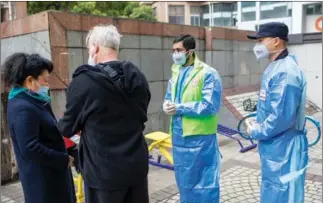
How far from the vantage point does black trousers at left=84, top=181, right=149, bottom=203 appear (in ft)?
5.87

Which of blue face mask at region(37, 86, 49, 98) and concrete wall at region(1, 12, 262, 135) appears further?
concrete wall at region(1, 12, 262, 135)

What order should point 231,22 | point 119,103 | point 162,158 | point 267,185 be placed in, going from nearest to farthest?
point 119,103, point 267,185, point 162,158, point 231,22

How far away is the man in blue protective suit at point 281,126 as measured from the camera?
2.15 m

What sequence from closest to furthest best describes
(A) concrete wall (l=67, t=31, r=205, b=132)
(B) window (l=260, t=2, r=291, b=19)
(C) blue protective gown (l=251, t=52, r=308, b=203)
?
(C) blue protective gown (l=251, t=52, r=308, b=203)
(A) concrete wall (l=67, t=31, r=205, b=132)
(B) window (l=260, t=2, r=291, b=19)

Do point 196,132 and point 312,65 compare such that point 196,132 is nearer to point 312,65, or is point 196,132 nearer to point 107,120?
point 107,120

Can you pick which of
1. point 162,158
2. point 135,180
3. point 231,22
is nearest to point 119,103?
point 135,180

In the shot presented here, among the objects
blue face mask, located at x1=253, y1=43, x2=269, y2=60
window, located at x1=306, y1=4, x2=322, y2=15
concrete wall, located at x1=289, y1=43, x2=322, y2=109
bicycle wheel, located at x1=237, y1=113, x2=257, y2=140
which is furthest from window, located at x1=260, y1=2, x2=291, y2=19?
blue face mask, located at x1=253, y1=43, x2=269, y2=60

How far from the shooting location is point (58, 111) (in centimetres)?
458

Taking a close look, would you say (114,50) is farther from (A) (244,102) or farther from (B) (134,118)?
(A) (244,102)

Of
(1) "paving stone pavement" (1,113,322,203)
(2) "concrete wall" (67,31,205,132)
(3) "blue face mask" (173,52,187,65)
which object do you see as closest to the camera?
(3) "blue face mask" (173,52,187,65)

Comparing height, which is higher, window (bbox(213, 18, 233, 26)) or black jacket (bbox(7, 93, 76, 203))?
window (bbox(213, 18, 233, 26))

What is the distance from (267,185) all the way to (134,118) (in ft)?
3.74

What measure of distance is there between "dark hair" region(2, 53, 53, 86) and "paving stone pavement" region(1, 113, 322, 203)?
2.01 metres

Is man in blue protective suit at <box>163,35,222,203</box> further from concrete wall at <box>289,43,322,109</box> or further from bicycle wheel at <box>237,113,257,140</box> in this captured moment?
concrete wall at <box>289,43,322,109</box>
